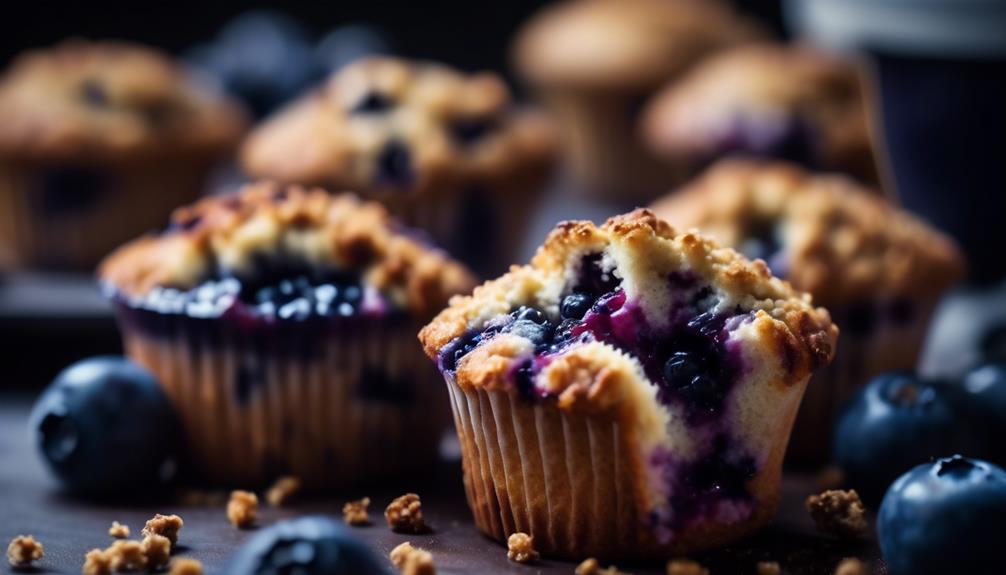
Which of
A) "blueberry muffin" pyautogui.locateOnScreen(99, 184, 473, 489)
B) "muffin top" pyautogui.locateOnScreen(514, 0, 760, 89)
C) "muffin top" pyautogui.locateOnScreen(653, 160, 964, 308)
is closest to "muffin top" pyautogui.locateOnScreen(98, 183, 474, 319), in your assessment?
"blueberry muffin" pyautogui.locateOnScreen(99, 184, 473, 489)

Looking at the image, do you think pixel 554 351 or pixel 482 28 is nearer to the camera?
pixel 554 351

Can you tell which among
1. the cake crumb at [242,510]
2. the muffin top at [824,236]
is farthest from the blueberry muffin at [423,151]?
the cake crumb at [242,510]

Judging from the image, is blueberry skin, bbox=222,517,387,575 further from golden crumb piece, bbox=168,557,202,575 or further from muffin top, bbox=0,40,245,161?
muffin top, bbox=0,40,245,161

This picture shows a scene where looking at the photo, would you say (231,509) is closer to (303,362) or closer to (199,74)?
(303,362)

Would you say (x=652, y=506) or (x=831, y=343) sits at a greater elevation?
(x=831, y=343)

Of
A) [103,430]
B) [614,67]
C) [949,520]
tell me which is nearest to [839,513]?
[949,520]

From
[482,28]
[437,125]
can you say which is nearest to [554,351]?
[437,125]
